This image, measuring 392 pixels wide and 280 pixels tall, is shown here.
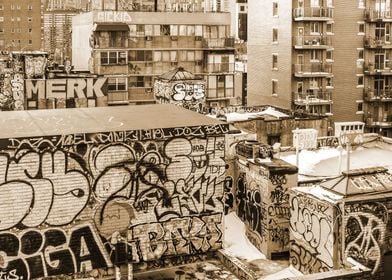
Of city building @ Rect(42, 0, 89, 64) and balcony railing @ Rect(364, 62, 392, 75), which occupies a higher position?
city building @ Rect(42, 0, 89, 64)

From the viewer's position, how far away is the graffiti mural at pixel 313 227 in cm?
2045

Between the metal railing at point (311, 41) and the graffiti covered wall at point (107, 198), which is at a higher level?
the metal railing at point (311, 41)

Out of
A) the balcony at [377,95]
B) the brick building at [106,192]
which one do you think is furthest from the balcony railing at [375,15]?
the brick building at [106,192]

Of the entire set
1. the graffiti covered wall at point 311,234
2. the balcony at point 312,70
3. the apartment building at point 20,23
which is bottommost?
the graffiti covered wall at point 311,234

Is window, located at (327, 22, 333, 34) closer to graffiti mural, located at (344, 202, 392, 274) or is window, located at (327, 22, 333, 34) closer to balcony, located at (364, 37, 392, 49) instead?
balcony, located at (364, 37, 392, 49)

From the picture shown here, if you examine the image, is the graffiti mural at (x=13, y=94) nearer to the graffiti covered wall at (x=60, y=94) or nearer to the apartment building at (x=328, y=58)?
the graffiti covered wall at (x=60, y=94)

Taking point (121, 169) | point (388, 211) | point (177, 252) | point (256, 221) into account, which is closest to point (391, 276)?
point (388, 211)

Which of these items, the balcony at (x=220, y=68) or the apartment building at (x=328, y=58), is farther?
the balcony at (x=220, y=68)

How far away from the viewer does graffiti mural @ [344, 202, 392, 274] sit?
20.3 m

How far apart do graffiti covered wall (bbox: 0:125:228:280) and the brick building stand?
0.03 meters

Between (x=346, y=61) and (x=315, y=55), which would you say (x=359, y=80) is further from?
(x=315, y=55)

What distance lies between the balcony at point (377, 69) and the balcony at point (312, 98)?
196 inches

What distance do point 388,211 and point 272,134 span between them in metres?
24.9

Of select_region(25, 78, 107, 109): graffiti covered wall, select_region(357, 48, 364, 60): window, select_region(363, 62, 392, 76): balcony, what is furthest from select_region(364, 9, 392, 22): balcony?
select_region(25, 78, 107, 109): graffiti covered wall
